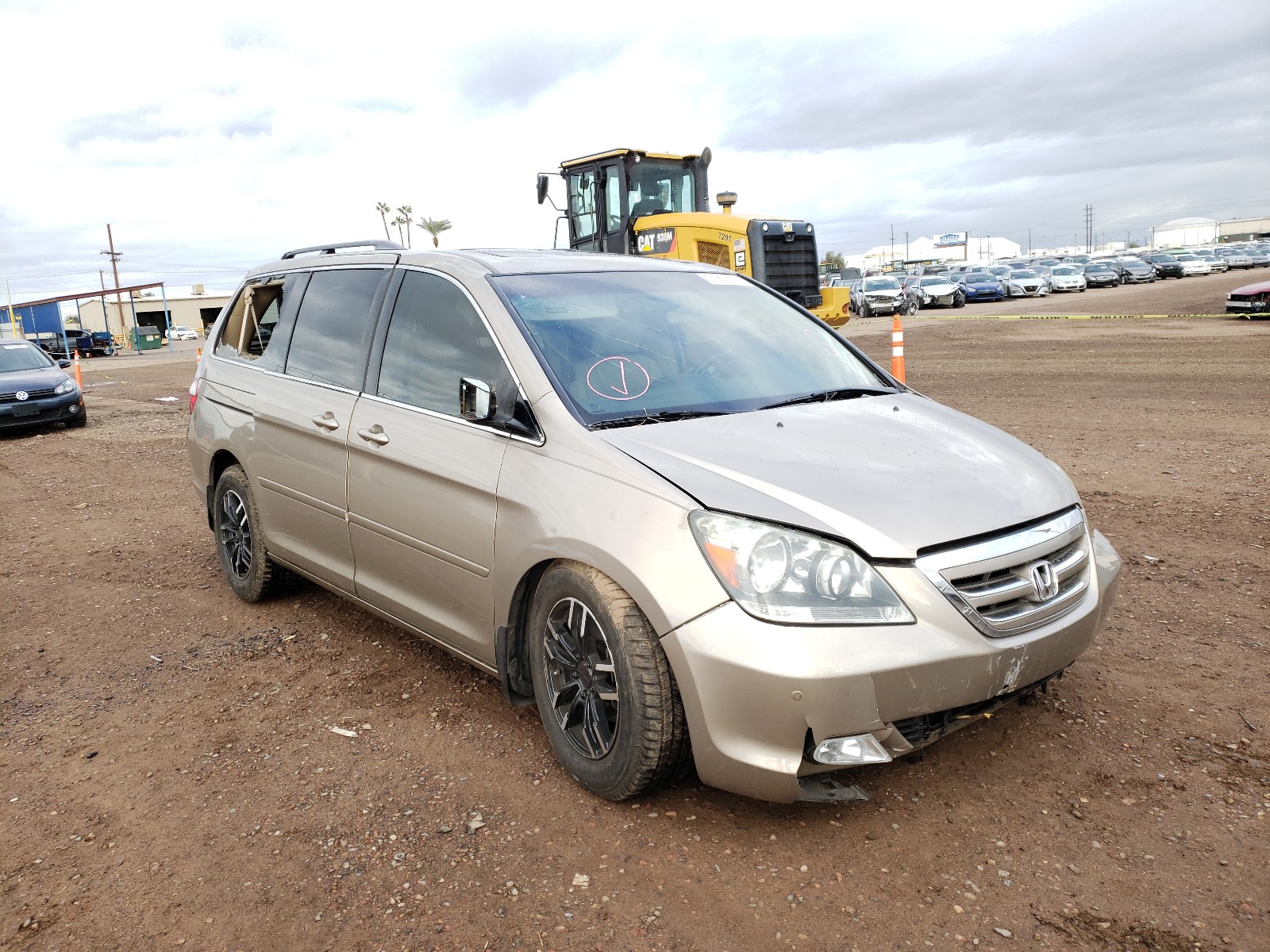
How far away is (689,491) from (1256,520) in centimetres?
491

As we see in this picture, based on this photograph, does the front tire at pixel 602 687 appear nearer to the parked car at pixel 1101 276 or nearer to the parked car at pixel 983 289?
the parked car at pixel 983 289

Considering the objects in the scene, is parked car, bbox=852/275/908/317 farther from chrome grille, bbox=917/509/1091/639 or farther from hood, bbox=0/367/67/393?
chrome grille, bbox=917/509/1091/639

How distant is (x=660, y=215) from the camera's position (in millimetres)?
14938

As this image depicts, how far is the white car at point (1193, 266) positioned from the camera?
5484 cm

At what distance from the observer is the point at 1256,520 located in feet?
20.0

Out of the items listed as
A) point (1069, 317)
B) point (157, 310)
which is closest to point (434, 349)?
point (1069, 317)

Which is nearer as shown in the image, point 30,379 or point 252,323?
point 252,323

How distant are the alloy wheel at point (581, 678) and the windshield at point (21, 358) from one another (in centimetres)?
1491

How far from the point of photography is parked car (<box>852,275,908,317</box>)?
3681 centimetres

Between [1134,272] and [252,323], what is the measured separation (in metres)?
56.9

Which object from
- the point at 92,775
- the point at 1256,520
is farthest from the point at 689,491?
the point at 1256,520

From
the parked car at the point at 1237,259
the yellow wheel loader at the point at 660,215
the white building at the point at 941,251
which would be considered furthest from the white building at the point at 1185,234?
the yellow wheel loader at the point at 660,215

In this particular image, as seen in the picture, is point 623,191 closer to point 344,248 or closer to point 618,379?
point 344,248

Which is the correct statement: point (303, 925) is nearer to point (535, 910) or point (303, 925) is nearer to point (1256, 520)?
point (535, 910)
